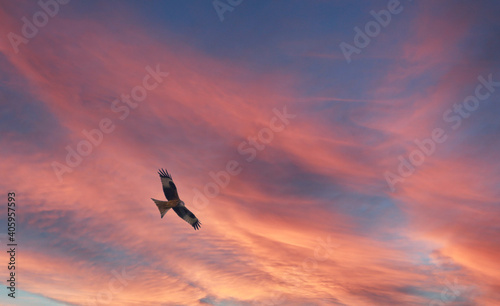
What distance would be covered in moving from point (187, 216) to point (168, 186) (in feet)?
17.8

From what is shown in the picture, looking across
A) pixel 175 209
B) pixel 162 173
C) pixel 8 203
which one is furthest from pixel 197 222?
pixel 8 203

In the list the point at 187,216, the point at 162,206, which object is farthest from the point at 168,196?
the point at 187,216

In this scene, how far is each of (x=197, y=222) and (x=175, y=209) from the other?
3146mm

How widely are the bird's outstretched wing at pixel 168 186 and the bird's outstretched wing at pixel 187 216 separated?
8.13 ft

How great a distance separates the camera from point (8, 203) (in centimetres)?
3731

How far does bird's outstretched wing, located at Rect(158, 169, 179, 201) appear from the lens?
3400cm

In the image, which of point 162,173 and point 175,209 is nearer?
point 162,173

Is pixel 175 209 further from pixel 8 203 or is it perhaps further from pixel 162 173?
pixel 8 203

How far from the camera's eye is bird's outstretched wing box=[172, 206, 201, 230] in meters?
37.0

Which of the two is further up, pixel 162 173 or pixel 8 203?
pixel 162 173

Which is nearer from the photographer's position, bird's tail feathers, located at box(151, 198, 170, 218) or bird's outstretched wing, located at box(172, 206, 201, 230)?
bird's tail feathers, located at box(151, 198, 170, 218)

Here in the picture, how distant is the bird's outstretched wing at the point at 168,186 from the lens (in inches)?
1339

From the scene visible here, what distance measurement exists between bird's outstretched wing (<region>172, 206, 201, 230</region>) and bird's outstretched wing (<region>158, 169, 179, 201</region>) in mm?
2477

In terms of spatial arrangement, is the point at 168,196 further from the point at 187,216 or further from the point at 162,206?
the point at 187,216
